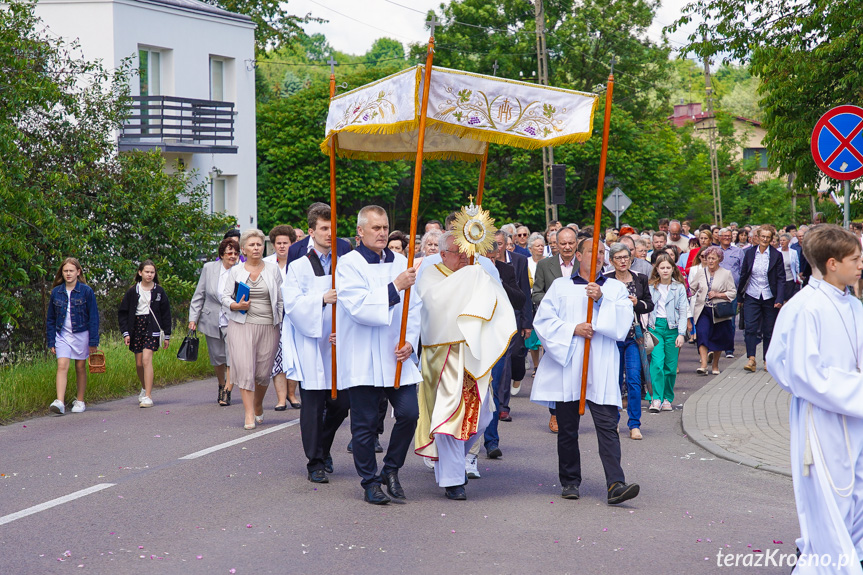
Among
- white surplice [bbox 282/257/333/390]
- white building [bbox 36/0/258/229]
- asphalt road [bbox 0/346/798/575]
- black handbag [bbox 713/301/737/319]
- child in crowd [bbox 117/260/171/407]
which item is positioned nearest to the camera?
asphalt road [bbox 0/346/798/575]

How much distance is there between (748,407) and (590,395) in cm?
469

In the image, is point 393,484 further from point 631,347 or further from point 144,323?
point 144,323

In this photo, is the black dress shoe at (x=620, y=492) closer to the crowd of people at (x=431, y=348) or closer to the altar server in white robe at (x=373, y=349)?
the crowd of people at (x=431, y=348)

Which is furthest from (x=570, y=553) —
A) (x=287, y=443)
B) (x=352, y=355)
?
(x=287, y=443)

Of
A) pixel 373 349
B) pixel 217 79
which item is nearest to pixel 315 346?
pixel 373 349

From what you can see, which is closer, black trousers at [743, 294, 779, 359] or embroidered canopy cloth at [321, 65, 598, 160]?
embroidered canopy cloth at [321, 65, 598, 160]

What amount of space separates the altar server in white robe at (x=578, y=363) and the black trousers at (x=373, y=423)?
0.86 meters

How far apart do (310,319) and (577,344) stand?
1958 mm

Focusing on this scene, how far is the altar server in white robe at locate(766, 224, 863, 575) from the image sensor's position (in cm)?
479

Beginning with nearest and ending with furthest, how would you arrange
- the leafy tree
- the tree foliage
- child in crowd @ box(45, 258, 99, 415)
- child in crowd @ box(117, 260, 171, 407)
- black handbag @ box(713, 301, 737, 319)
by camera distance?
child in crowd @ box(45, 258, 99, 415)
child in crowd @ box(117, 260, 171, 407)
the tree foliage
black handbag @ box(713, 301, 737, 319)
the leafy tree

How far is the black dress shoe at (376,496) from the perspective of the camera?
7398 millimetres

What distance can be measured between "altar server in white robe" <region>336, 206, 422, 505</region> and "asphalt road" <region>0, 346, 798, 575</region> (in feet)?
1.11

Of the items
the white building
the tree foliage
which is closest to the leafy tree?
the white building

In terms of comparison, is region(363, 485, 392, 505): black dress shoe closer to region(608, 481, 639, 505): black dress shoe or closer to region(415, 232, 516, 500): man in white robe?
region(415, 232, 516, 500): man in white robe
